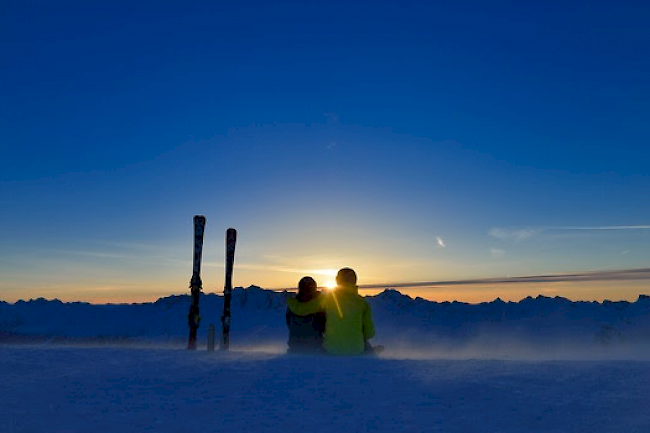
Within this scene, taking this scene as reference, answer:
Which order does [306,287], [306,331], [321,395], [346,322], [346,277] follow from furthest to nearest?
[306,287] < [306,331] < [346,277] < [346,322] < [321,395]

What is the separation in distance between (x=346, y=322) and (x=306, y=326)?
160 cm

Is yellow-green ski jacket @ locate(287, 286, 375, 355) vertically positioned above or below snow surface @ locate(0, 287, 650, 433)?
above

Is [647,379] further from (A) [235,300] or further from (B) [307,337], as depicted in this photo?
(A) [235,300]

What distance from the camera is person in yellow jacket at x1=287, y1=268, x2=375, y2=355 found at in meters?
9.94

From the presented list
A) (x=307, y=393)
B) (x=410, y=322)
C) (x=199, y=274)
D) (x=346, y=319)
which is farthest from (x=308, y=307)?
(x=410, y=322)

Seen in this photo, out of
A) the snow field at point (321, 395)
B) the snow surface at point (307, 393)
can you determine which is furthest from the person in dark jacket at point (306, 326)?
the snow field at point (321, 395)

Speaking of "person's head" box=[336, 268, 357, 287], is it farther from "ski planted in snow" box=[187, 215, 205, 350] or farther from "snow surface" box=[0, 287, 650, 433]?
"ski planted in snow" box=[187, 215, 205, 350]

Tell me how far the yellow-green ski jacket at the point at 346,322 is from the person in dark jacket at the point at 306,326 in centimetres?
114

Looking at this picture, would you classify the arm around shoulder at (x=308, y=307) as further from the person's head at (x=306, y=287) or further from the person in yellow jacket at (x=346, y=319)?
the person in yellow jacket at (x=346, y=319)

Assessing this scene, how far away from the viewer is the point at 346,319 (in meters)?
10.0

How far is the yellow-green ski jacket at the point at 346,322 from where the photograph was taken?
9.94 metres

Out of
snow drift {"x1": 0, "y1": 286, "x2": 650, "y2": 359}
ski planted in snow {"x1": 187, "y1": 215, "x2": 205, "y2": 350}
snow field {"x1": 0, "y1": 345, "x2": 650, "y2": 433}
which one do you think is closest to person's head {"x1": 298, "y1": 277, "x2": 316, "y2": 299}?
ski planted in snow {"x1": 187, "y1": 215, "x2": 205, "y2": 350}

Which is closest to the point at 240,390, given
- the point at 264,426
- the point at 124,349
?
the point at 264,426

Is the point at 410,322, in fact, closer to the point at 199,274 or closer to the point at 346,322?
the point at 199,274
